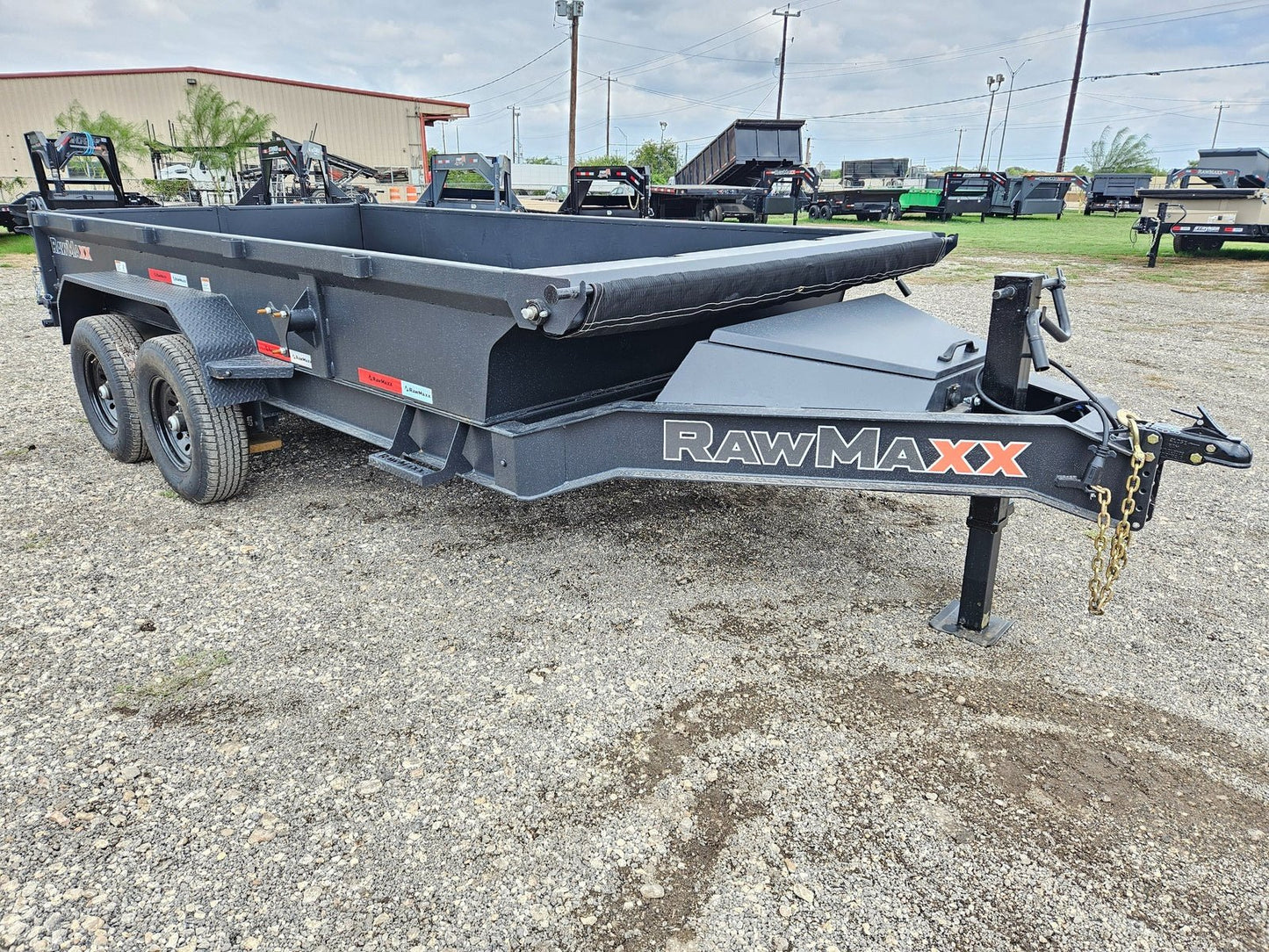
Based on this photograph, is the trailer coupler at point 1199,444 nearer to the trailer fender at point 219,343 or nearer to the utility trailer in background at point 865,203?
the trailer fender at point 219,343

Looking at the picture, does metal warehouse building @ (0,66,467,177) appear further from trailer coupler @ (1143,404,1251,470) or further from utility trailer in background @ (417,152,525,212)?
trailer coupler @ (1143,404,1251,470)

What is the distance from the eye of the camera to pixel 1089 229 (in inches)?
912

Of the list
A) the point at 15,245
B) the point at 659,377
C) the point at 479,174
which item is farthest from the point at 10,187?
the point at 659,377

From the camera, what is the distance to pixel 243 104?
38469 millimetres

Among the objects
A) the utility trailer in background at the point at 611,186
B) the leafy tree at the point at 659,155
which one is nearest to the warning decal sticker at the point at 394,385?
the utility trailer in background at the point at 611,186

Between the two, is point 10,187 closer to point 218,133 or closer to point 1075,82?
point 218,133

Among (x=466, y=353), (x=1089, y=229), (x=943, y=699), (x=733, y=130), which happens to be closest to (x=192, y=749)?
(x=466, y=353)

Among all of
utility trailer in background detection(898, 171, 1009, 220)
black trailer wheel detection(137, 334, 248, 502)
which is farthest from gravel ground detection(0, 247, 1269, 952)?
utility trailer in background detection(898, 171, 1009, 220)

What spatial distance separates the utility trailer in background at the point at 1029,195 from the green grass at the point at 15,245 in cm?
2563

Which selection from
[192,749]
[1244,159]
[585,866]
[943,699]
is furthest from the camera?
[1244,159]

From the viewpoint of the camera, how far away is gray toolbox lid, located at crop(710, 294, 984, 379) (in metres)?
2.63

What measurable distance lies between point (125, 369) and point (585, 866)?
3494mm

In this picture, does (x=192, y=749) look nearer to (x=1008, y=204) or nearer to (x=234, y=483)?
(x=234, y=483)

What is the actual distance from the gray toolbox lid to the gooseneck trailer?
1 centimetres
